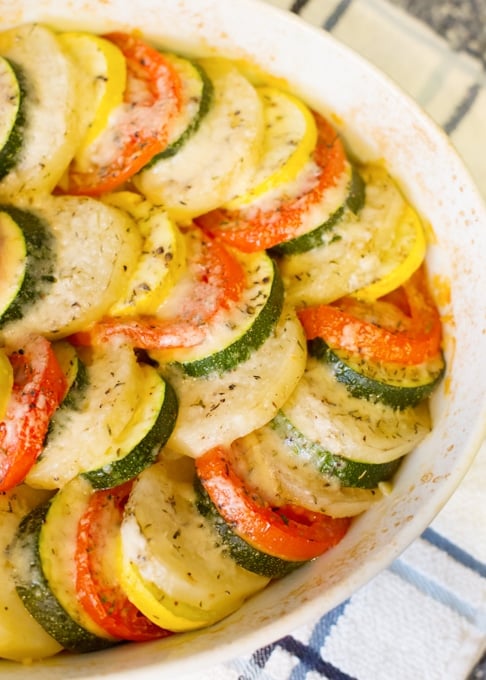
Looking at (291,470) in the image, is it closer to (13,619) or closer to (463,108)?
(13,619)

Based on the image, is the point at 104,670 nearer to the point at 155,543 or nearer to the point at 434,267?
the point at 155,543

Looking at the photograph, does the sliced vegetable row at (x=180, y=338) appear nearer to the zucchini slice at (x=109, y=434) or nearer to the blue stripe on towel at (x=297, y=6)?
the zucchini slice at (x=109, y=434)

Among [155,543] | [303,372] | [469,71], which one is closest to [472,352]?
[303,372]

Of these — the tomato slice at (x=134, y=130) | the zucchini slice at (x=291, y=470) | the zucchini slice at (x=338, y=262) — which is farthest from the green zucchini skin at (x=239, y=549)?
the tomato slice at (x=134, y=130)

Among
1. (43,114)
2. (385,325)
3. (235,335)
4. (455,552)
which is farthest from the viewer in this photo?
(455,552)

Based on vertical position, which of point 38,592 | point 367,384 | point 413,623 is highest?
point 367,384

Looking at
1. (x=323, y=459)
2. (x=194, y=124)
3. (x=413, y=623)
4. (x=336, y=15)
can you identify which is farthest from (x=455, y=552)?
(x=336, y=15)
